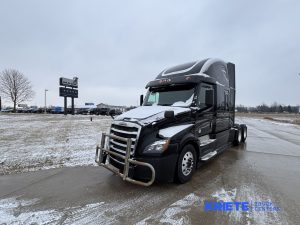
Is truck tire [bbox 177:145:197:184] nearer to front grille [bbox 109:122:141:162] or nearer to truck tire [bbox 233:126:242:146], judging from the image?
front grille [bbox 109:122:141:162]

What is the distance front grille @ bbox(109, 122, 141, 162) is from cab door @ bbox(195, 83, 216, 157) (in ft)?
5.73

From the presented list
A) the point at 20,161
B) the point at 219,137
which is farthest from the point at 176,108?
the point at 20,161

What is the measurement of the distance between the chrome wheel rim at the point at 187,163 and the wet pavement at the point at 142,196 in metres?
0.27

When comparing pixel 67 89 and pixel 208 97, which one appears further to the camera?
pixel 67 89

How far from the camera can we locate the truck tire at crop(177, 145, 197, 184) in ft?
13.6

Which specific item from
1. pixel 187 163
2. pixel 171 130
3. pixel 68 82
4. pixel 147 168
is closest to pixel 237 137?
pixel 187 163

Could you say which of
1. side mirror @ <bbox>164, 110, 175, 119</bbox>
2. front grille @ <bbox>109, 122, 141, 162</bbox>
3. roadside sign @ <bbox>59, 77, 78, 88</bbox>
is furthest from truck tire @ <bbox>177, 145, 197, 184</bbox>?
roadside sign @ <bbox>59, 77, 78, 88</bbox>

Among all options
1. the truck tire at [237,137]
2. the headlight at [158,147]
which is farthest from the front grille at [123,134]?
the truck tire at [237,137]

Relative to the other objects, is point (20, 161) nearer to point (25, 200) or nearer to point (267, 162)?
point (25, 200)

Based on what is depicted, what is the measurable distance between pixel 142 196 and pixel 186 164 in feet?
4.21

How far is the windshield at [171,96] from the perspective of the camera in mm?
4898

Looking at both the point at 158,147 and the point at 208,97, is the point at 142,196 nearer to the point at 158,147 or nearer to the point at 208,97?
the point at 158,147

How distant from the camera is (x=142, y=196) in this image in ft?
12.1

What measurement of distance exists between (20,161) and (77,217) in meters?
4.16
